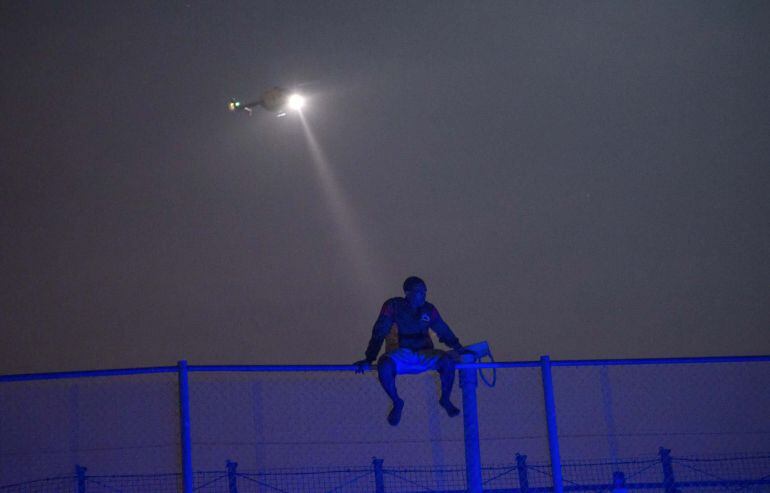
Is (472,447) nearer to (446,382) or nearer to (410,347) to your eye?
(446,382)

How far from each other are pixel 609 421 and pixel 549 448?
7.62 ft

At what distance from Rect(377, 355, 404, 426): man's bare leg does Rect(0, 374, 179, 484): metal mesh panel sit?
1.65 meters

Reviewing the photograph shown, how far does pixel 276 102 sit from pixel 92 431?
5537 millimetres

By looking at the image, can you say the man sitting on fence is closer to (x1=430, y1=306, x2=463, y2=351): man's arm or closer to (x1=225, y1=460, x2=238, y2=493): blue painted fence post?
(x1=430, y1=306, x2=463, y2=351): man's arm

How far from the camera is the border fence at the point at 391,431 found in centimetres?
655

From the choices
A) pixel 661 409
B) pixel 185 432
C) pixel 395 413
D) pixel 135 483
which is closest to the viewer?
pixel 185 432

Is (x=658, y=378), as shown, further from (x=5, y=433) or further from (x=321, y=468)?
(x=5, y=433)

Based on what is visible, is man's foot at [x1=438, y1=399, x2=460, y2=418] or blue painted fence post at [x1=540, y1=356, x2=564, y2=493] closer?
blue painted fence post at [x1=540, y1=356, x2=564, y2=493]

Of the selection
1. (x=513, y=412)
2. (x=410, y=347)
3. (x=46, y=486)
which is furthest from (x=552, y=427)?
(x=46, y=486)

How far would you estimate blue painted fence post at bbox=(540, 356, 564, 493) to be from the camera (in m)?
6.46

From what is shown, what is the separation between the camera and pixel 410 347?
7.41m

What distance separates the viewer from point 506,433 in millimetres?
8789

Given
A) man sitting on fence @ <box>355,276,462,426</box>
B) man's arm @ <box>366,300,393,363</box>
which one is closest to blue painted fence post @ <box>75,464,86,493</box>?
man sitting on fence @ <box>355,276,462,426</box>

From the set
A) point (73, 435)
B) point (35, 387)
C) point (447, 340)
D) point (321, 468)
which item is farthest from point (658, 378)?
point (35, 387)
